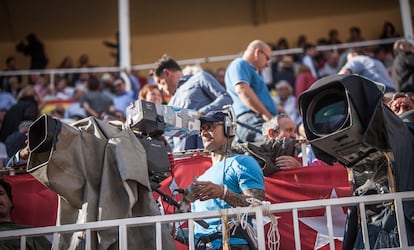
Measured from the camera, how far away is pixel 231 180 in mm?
5324

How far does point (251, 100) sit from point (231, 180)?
2.59m

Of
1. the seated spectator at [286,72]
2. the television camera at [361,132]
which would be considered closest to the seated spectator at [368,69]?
the seated spectator at [286,72]

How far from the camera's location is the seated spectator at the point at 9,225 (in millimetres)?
5607

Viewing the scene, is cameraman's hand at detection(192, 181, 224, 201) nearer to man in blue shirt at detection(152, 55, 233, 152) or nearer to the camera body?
the camera body

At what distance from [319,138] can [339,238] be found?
2000 mm

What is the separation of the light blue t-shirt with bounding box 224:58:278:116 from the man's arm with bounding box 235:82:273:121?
0.27 feet

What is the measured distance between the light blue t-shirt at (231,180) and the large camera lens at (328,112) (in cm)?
92

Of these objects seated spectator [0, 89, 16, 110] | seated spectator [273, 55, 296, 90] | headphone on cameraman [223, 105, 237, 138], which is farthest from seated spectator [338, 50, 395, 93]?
seated spectator [0, 89, 16, 110]

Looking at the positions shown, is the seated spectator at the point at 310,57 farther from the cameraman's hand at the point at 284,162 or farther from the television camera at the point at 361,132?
the television camera at the point at 361,132

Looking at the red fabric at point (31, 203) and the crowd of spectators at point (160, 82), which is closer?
the red fabric at point (31, 203)

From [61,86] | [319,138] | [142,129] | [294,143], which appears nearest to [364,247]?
[319,138]

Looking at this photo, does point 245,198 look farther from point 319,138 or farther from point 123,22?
point 123,22

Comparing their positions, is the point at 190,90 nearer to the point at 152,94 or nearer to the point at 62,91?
the point at 152,94

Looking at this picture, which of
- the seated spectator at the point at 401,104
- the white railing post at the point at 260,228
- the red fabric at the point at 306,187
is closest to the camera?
the white railing post at the point at 260,228
